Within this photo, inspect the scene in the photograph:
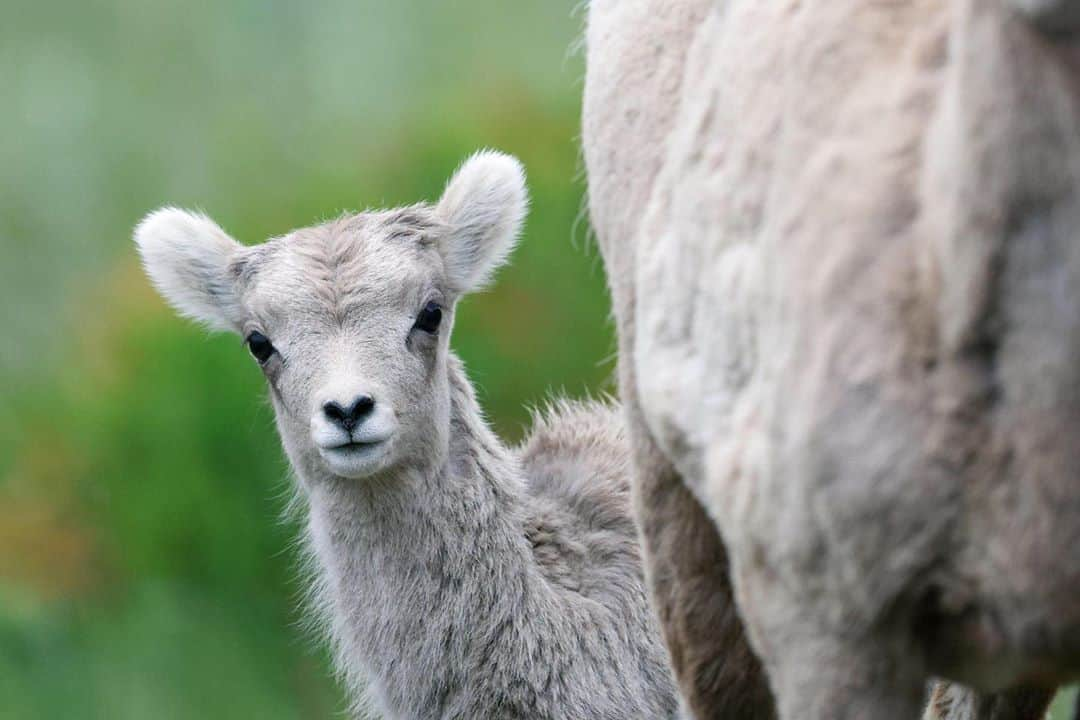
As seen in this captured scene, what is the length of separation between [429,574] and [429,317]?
2.99 ft

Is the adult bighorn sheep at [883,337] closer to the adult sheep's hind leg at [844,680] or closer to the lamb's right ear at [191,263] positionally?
the adult sheep's hind leg at [844,680]

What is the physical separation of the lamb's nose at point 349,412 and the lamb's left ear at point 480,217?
95 cm

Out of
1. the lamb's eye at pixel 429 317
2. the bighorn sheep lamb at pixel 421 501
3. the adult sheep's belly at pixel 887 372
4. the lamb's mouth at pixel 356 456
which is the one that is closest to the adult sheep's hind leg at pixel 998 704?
the adult sheep's belly at pixel 887 372

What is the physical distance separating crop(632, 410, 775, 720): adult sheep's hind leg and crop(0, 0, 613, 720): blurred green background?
19.9ft

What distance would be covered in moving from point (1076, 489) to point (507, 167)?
451 centimetres

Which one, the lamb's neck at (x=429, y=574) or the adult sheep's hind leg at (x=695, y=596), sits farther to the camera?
the lamb's neck at (x=429, y=574)

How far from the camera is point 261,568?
11.4 m

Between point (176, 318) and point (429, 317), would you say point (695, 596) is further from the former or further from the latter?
point (176, 318)

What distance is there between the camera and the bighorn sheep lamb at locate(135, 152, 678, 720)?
5715 mm

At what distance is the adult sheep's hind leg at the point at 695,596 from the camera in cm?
335

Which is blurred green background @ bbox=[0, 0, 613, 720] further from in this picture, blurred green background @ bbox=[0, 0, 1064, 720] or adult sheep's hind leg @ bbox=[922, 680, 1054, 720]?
adult sheep's hind leg @ bbox=[922, 680, 1054, 720]

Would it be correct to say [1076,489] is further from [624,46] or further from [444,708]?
[444,708]

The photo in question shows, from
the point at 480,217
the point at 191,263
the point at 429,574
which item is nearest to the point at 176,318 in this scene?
the point at 191,263

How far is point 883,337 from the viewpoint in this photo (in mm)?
2330
